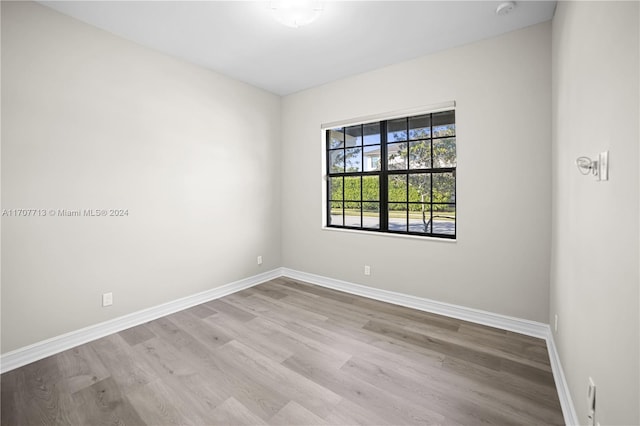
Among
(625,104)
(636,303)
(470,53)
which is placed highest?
(470,53)

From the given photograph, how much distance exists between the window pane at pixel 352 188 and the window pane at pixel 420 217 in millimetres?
760

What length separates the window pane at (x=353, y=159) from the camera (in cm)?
386

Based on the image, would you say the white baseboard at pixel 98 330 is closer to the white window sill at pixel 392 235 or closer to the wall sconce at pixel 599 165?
the white window sill at pixel 392 235

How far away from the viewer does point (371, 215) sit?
148 inches

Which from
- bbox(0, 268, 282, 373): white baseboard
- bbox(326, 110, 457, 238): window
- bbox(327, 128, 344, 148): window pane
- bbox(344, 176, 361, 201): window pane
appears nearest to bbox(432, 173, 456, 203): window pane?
bbox(326, 110, 457, 238): window

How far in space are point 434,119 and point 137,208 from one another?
3.24 meters

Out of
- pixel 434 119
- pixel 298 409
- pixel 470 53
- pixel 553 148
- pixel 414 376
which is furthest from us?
pixel 434 119

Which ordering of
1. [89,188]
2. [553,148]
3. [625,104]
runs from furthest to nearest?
[89,188] → [553,148] → [625,104]

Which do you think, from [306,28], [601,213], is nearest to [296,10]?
[306,28]

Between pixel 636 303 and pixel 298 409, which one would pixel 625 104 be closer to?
pixel 636 303

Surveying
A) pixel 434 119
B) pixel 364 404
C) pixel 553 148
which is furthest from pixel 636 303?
pixel 434 119

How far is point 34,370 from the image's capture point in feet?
7.02

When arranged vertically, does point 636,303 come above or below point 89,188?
below

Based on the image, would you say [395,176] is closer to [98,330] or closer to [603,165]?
[603,165]
